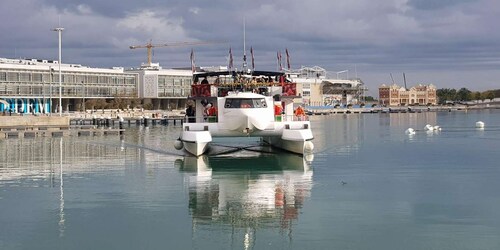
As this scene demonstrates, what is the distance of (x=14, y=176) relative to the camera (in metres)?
36.8

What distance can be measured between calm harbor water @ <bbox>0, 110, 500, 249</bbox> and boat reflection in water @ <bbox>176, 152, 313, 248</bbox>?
45 millimetres

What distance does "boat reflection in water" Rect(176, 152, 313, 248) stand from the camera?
76.1ft

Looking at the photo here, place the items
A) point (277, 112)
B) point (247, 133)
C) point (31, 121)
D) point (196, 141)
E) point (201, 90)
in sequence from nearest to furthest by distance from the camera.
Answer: point (247, 133), point (196, 141), point (277, 112), point (201, 90), point (31, 121)

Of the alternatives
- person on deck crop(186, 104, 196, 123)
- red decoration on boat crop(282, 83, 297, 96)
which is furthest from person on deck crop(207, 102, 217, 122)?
red decoration on boat crop(282, 83, 297, 96)

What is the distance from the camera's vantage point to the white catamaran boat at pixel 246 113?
140 feet

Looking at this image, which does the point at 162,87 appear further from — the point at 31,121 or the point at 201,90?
the point at 201,90

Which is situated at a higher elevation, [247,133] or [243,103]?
[243,103]

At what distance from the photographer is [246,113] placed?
42.2 m

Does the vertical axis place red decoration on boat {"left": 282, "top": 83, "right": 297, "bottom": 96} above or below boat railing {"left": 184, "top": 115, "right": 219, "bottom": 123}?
above

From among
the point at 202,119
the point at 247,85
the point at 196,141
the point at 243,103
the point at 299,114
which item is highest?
the point at 247,85

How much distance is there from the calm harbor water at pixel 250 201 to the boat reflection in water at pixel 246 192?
5cm

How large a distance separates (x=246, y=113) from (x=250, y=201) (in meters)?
14.6

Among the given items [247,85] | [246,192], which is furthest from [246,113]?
[246,192]

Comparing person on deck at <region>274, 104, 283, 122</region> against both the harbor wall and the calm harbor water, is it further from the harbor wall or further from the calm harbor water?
the harbor wall
